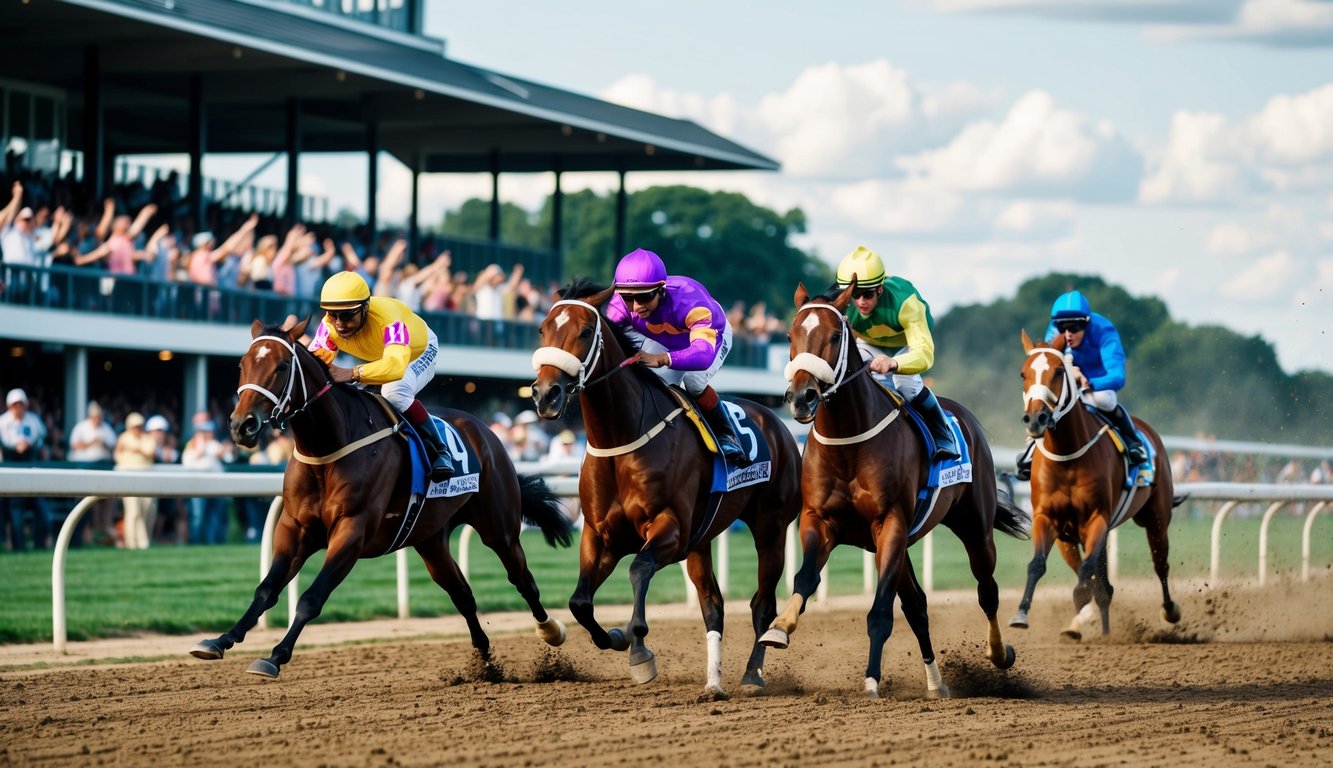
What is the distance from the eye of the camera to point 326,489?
636 centimetres

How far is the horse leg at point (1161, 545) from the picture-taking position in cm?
944

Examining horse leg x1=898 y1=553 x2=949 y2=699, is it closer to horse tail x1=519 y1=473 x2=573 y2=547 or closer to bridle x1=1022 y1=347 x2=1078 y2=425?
bridle x1=1022 y1=347 x2=1078 y2=425

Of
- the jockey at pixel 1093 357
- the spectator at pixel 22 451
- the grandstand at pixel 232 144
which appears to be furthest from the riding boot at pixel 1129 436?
the grandstand at pixel 232 144

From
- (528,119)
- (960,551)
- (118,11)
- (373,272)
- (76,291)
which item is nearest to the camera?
(76,291)

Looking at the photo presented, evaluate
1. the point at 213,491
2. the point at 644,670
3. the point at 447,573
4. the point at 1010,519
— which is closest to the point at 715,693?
the point at 644,670

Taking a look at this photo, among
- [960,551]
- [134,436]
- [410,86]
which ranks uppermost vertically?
[410,86]

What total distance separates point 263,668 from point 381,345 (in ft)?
5.12

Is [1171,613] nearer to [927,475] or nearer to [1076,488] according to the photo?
[1076,488]

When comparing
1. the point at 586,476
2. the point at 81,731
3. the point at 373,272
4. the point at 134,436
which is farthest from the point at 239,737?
the point at 373,272

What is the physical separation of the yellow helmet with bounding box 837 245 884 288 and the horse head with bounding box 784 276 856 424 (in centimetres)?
34

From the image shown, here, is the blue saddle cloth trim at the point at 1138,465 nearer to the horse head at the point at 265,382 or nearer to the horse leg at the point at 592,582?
the horse leg at the point at 592,582

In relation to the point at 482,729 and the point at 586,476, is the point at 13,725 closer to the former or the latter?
the point at 482,729

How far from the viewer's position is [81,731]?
17.6ft

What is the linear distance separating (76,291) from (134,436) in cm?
220
